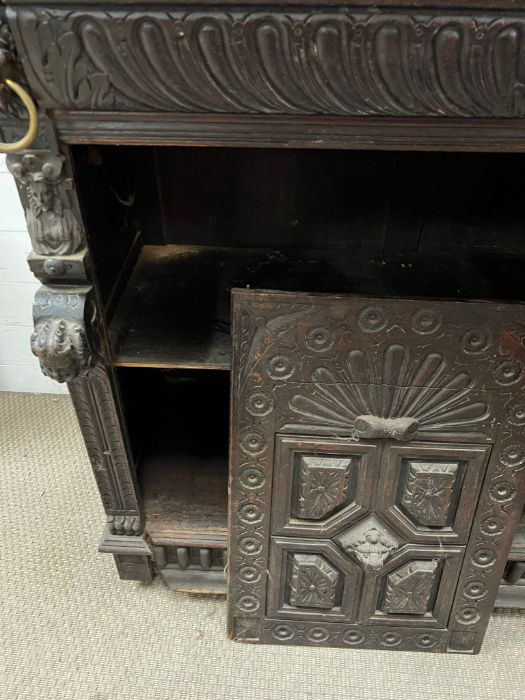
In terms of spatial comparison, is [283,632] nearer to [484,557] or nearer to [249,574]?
[249,574]

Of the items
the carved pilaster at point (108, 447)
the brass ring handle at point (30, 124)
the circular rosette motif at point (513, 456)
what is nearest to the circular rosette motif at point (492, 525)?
the circular rosette motif at point (513, 456)

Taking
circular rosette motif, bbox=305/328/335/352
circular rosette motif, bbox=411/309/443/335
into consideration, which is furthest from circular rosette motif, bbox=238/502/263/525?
circular rosette motif, bbox=411/309/443/335

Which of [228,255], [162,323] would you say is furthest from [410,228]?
[162,323]

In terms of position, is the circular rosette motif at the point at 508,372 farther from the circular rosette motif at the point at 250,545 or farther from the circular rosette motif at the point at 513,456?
the circular rosette motif at the point at 250,545

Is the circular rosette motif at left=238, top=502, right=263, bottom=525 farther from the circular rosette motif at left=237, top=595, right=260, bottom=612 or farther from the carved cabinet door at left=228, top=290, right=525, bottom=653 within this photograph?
the circular rosette motif at left=237, top=595, right=260, bottom=612

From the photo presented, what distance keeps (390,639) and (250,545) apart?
0.40 metres

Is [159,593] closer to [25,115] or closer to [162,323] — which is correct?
[162,323]

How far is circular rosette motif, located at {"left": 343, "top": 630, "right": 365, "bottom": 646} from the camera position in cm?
125

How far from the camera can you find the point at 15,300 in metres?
1.78

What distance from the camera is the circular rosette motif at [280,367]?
941mm

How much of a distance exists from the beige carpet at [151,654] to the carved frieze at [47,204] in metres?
0.88

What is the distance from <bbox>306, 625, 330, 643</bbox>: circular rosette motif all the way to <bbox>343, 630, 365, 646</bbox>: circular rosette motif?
41 millimetres

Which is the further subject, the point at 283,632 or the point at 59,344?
the point at 283,632

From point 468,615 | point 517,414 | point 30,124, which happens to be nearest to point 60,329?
point 30,124
